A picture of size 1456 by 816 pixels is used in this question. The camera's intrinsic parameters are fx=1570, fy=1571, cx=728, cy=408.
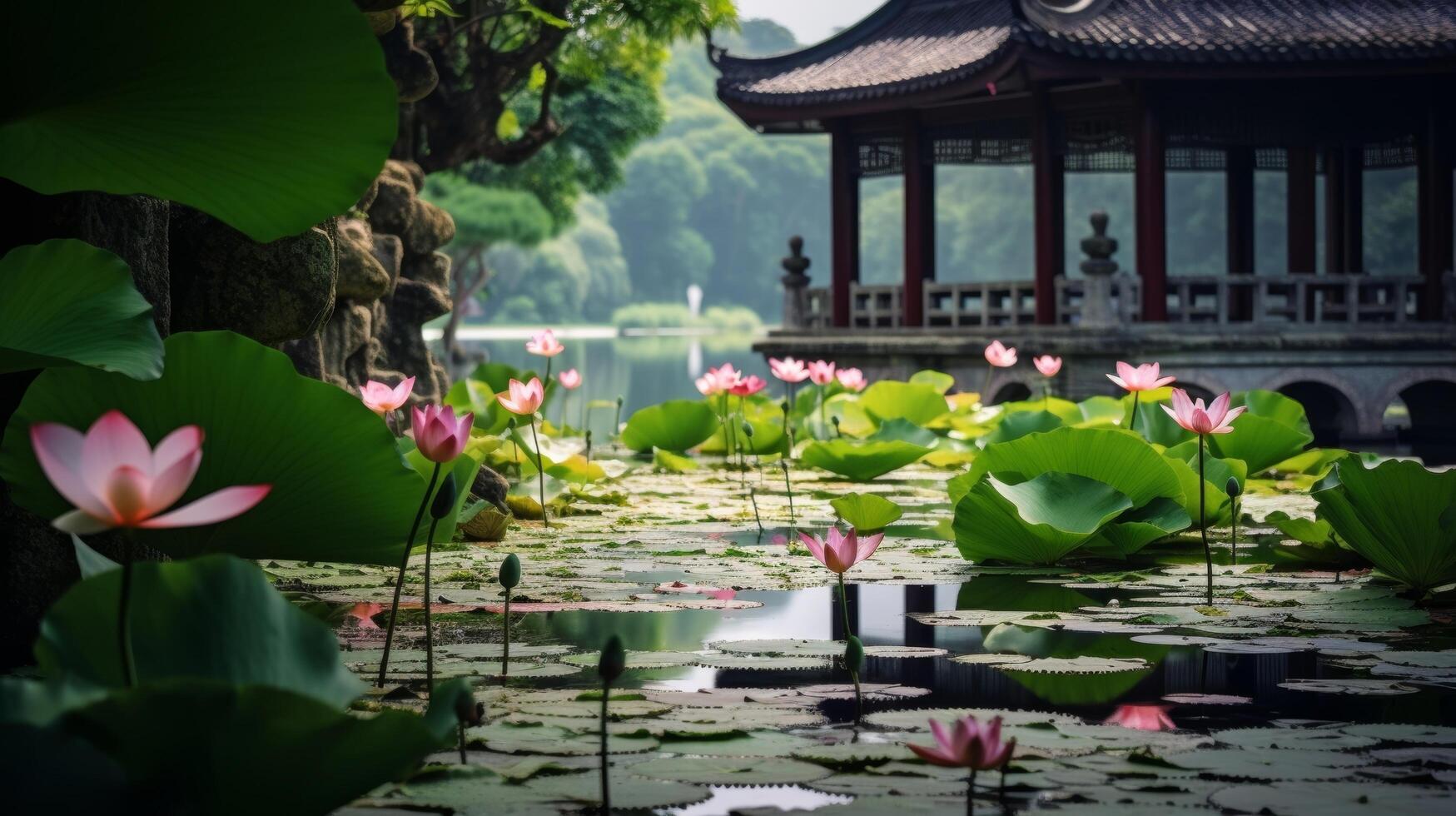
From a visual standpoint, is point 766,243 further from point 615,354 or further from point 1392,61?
point 1392,61

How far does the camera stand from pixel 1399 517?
3.15m

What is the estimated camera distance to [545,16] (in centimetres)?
603

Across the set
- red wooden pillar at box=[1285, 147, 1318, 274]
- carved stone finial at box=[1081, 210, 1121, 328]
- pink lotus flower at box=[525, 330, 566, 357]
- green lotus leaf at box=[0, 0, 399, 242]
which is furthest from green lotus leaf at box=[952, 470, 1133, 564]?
red wooden pillar at box=[1285, 147, 1318, 274]

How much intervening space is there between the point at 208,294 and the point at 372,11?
0.77 metres

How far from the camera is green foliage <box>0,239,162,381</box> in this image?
2.09m

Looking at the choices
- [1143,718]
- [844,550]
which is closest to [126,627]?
[844,550]

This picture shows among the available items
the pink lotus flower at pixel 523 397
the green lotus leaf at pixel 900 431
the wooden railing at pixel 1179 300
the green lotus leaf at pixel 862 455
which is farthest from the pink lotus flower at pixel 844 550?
the wooden railing at pixel 1179 300

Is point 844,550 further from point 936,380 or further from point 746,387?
point 936,380

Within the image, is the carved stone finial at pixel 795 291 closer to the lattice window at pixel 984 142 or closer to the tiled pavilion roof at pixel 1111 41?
the tiled pavilion roof at pixel 1111 41

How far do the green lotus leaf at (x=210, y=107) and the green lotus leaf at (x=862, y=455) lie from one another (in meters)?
4.03

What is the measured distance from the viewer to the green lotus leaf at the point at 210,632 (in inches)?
58.1

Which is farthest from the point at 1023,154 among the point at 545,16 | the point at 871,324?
the point at 545,16

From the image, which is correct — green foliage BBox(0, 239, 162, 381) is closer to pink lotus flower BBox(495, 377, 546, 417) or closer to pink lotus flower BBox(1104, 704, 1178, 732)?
pink lotus flower BBox(1104, 704, 1178, 732)

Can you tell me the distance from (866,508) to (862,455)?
2239 millimetres
